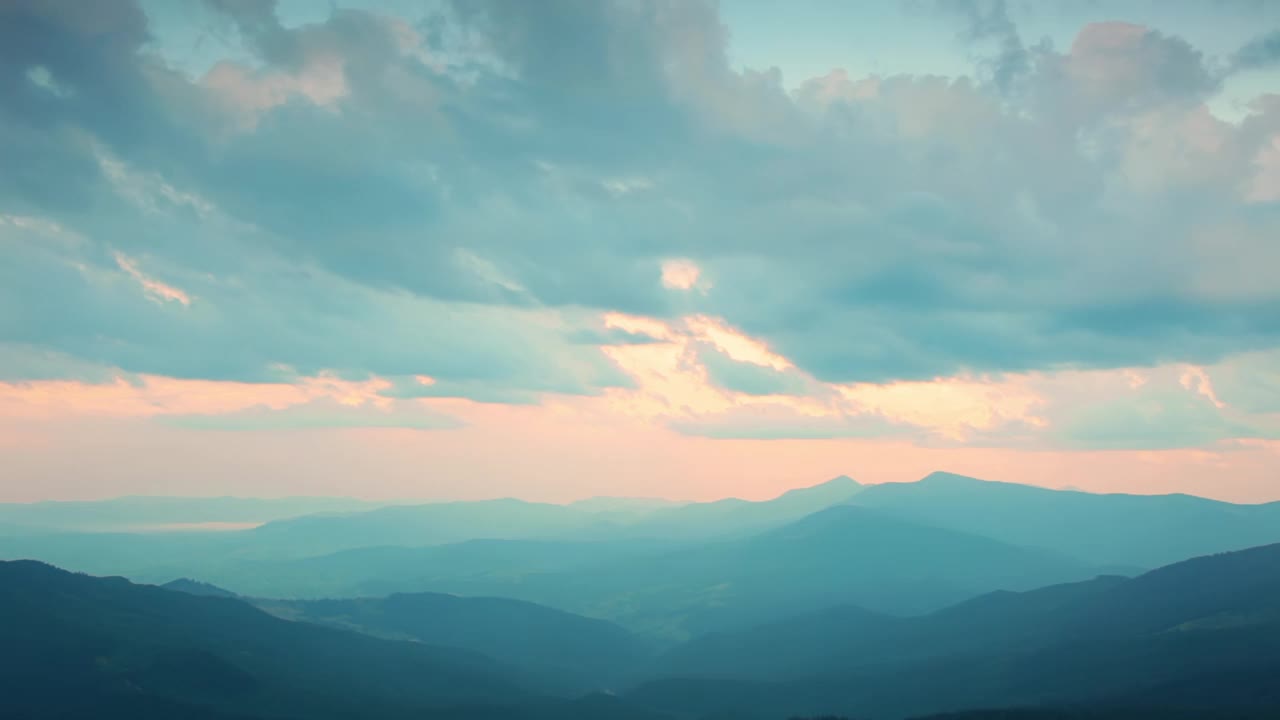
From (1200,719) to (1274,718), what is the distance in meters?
13.9

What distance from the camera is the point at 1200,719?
198750 mm

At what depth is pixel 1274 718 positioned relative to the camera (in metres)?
196
